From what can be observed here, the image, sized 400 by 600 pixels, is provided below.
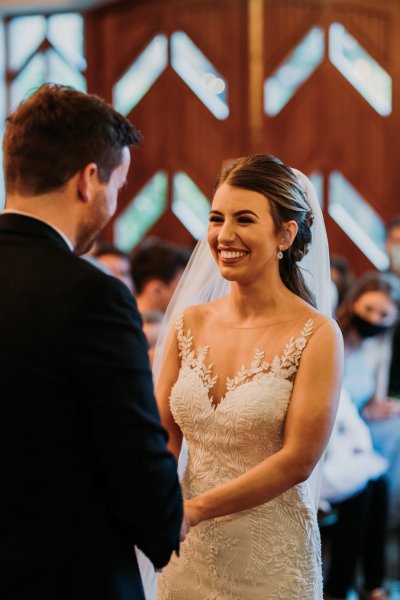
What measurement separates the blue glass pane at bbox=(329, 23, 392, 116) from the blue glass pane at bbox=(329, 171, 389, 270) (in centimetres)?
67

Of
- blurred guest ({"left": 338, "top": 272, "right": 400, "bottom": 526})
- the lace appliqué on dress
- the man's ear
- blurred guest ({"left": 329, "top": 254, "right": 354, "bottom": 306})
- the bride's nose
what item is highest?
the man's ear

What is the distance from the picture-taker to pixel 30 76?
25.5ft

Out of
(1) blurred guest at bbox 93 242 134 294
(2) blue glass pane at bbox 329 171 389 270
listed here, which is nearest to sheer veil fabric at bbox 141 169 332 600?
(1) blurred guest at bbox 93 242 134 294

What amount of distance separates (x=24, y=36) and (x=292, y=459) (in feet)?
21.1

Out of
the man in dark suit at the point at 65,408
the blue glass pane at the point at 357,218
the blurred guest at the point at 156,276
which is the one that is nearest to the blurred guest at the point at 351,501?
the blurred guest at the point at 156,276

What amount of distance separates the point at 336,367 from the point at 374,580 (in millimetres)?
2500

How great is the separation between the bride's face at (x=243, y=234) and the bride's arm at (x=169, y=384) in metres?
0.31

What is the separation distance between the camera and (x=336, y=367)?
7.14 feet

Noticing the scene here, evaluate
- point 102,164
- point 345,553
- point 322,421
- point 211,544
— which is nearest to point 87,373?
point 102,164

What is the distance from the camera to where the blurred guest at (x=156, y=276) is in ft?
15.9

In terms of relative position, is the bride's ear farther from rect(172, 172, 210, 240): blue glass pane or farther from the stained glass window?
the stained glass window

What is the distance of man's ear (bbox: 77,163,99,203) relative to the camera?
1.71m

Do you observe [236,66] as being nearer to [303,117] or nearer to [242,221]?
[303,117]

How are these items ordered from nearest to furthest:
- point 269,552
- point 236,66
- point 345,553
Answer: point 269,552 → point 345,553 → point 236,66
